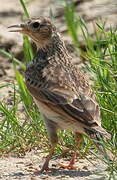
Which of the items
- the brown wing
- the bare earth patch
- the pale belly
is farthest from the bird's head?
the bare earth patch

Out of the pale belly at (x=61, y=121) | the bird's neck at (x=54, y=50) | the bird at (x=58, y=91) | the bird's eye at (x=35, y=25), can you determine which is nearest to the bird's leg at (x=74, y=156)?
the bird at (x=58, y=91)

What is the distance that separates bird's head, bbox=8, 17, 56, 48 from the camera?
8.21m

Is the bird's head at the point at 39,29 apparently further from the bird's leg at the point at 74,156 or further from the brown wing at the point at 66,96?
the bird's leg at the point at 74,156

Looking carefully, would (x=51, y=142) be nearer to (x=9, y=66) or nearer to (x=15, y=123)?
(x=15, y=123)

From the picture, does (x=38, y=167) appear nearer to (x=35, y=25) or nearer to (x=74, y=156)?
(x=74, y=156)

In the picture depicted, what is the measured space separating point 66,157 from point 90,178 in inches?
39.2

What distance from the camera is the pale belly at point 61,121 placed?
703 centimetres

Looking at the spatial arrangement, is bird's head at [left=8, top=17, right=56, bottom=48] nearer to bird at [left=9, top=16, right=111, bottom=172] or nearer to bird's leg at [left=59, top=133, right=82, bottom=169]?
bird at [left=9, top=16, right=111, bottom=172]

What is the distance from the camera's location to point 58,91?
23.9 feet

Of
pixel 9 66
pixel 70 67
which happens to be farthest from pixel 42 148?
pixel 9 66

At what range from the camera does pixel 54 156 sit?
769cm

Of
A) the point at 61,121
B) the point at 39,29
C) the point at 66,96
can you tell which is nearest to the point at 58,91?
the point at 66,96

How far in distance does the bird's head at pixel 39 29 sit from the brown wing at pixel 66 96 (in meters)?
0.58

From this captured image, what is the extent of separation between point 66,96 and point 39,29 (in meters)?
1.30
